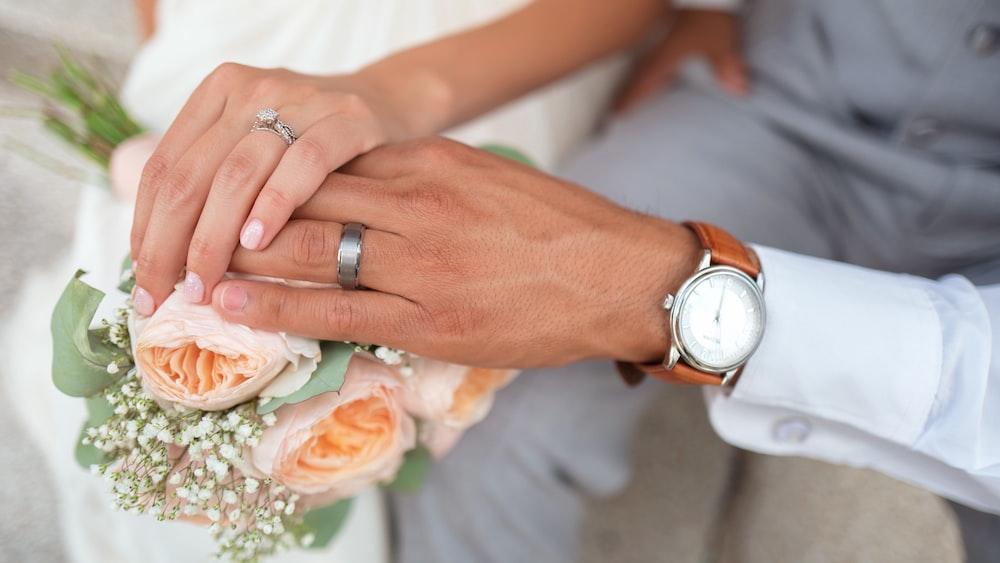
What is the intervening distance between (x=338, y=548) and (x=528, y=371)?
17.0 inches

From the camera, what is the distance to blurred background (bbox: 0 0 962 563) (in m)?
0.97

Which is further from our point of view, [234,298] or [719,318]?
[719,318]

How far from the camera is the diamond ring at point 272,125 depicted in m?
0.75

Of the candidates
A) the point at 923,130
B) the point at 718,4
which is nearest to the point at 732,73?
the point at 718,4

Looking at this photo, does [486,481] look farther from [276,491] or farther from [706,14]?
[706,14]

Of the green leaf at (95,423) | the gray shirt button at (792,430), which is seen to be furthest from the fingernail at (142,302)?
the gray shirt button at (792,430)

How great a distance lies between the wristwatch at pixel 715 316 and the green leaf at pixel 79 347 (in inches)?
23.6

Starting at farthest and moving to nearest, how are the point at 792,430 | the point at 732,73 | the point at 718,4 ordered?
the point at 718,4 < the point at 732,73 < the point at 792,430

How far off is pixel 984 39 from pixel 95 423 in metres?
1.36

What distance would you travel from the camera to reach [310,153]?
73 centimetres

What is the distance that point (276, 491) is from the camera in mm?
705

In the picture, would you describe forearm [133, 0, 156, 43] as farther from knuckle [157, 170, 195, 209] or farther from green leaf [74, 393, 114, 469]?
green leaf [74, 393, 114, 469]

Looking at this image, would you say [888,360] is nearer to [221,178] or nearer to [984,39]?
[984,39]

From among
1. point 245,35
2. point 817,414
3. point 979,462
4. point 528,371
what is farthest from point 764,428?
point 245,35
